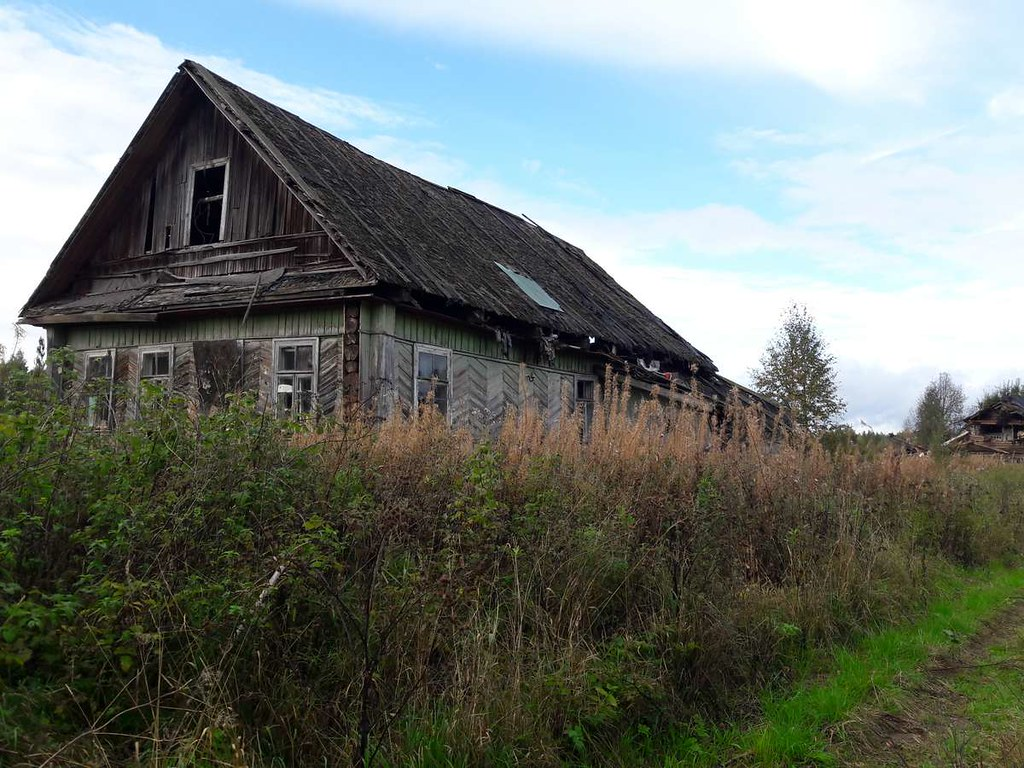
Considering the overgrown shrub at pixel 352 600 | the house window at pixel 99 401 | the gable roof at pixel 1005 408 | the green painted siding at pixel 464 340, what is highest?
the gable roof at pixel 1005 408

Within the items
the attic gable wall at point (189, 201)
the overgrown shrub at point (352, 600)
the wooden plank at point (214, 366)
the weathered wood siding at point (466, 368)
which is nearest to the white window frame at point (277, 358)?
the wooden plank at point (214, 366)

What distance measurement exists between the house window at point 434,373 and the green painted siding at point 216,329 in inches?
49.8

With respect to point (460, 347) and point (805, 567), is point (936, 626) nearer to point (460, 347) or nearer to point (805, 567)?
point (805, 567)

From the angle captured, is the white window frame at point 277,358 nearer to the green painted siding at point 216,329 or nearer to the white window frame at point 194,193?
the green painted siding at point 216,329

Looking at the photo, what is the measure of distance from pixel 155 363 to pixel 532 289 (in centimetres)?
659

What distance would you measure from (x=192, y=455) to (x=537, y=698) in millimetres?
1998

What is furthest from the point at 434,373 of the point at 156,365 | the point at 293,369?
the point at 156,365

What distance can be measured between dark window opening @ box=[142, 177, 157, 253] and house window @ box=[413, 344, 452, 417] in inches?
214

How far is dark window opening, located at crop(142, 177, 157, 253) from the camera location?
1307 cm

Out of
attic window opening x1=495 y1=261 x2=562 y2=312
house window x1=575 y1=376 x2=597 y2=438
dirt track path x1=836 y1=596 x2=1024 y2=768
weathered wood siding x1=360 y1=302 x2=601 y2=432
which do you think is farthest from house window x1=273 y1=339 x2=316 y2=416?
dirt track path x1=836 y1=596 x2=1024 y2=768

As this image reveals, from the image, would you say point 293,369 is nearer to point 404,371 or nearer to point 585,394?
point 404,371

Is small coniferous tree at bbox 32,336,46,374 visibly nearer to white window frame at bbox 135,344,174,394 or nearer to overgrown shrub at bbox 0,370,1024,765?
overgrown shrub at bbox 0,370,1024,765

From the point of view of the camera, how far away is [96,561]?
310cm

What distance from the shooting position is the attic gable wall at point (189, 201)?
11641mm
